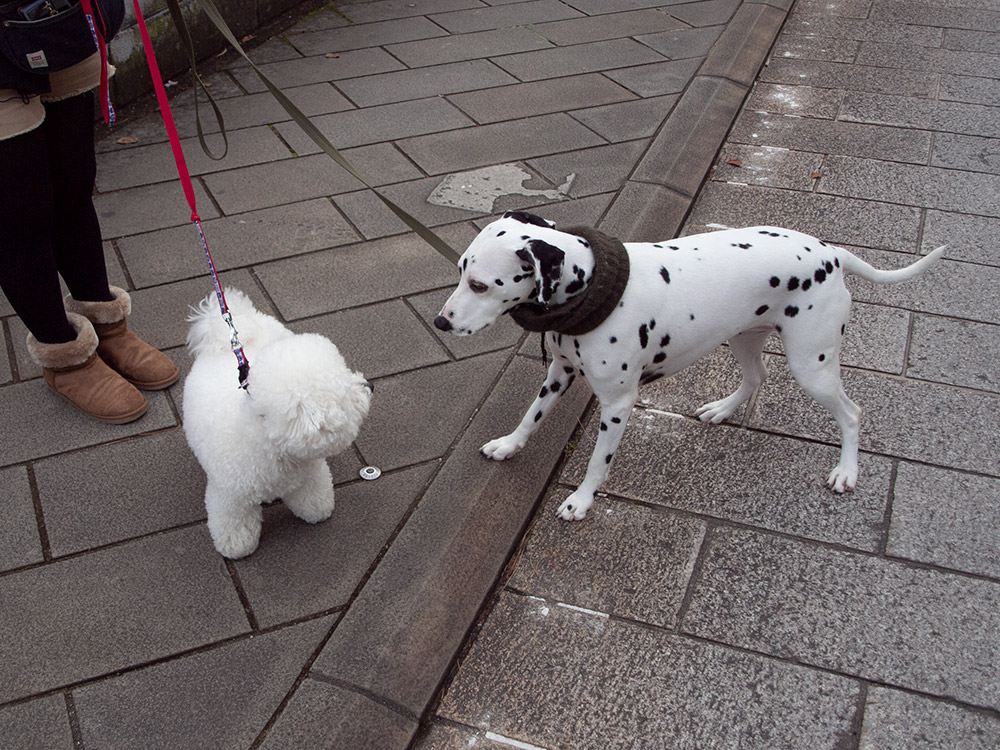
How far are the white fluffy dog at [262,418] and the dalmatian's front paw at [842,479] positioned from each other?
6.00ft

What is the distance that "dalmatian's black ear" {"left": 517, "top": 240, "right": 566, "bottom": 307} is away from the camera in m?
2.40

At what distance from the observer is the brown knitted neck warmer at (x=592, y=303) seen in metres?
2.52

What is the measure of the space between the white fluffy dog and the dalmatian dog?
422 mm

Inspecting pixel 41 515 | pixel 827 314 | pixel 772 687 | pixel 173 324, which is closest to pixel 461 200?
pixel 173 324

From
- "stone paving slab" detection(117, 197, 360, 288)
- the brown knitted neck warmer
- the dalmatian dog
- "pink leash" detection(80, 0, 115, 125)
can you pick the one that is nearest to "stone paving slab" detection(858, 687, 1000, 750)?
the dalmatian dog

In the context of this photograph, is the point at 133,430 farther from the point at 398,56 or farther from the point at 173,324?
the point at 398,56

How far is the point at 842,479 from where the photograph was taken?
10.0 feet

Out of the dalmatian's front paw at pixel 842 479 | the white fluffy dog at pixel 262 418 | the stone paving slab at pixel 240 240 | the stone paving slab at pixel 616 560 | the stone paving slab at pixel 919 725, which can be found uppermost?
the white fluffy dog at pixel 262 418

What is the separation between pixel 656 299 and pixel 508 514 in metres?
0.94

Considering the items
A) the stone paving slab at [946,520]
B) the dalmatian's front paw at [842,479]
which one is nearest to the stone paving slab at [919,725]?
the stone paving slab at [946,520]

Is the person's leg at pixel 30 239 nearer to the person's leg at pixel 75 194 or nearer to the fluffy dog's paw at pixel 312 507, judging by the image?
the person's leg at pixel 75 194

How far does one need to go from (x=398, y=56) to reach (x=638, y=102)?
1941mm

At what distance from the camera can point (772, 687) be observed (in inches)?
95.8

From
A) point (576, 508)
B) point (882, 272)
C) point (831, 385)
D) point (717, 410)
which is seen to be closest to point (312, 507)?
point (576, 508)
